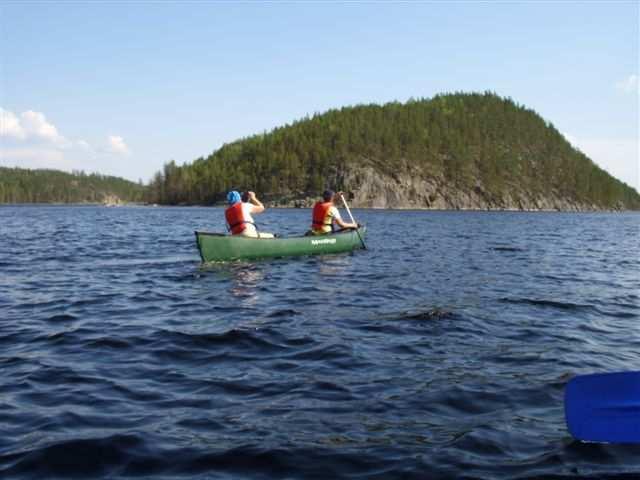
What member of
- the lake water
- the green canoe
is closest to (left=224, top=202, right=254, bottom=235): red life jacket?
the green canoe

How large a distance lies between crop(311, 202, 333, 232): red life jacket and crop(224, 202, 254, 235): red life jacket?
3445mm

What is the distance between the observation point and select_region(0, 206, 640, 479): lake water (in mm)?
4176

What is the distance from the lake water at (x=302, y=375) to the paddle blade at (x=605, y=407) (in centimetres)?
25

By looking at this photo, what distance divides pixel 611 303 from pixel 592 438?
816 centimetres

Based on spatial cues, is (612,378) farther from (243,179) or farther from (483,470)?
(243,179)

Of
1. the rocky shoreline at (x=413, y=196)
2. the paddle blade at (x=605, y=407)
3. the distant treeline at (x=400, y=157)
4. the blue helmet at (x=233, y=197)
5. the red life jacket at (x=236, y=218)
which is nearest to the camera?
the paddle blade at (x=605, y=407)

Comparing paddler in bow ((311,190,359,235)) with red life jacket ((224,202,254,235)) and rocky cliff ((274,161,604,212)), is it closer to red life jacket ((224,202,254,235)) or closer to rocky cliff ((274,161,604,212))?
red life jacket ((224,202,254,235))

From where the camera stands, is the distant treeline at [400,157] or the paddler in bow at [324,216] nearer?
the paddler in bow at [324,216]

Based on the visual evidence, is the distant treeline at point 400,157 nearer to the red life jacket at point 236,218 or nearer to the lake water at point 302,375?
the red life jacket at point 236,218

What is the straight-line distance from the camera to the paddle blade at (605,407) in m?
3.96

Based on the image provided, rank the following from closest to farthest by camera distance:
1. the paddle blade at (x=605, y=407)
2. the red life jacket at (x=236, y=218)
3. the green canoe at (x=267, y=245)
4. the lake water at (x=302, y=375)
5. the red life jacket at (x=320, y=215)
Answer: the paddle blade at (x=605, y=407) < the lake water at (x=302, y=375) < the green canoe at (x=267, y=245) < the red life jacket at (x=236, y=218) < the red life jacket at (x=320, y=215)

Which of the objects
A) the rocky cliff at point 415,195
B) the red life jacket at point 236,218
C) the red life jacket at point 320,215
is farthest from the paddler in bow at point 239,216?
the rocky cliff at point 415,195

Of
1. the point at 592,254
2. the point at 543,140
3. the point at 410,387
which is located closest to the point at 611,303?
the point at 410,387

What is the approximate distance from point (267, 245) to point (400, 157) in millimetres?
132979
